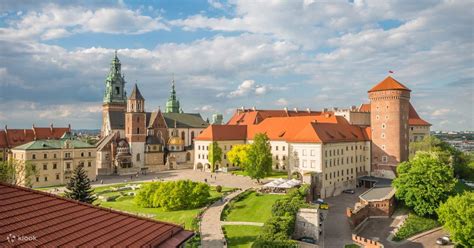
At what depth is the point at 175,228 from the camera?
46.7ft

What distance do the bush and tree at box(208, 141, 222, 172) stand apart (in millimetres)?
26577

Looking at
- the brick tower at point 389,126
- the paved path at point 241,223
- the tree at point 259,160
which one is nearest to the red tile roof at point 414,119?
the brick tower at point 389,126

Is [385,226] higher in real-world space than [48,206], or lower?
lower

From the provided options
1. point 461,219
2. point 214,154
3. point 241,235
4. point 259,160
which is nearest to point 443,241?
point 461,219

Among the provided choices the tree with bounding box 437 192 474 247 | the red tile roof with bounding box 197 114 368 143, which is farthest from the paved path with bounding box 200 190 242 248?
the tree with bounding box 437 192 474 247

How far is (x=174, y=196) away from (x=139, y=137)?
4506 cm

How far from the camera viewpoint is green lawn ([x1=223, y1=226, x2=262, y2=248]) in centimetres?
3487

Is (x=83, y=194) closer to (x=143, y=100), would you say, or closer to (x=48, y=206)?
(x=48, y=206)

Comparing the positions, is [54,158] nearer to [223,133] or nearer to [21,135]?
[21,135]

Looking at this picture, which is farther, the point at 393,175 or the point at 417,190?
the point at 393,175

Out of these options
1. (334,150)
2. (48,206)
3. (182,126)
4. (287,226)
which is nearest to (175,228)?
(48,206)

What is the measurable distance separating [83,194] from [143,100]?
51.2m

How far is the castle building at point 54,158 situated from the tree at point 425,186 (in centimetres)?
5813

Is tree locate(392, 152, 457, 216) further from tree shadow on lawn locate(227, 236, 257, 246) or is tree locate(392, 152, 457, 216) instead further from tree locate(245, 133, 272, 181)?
tree shadow on lawn locate(227, 236, 257, 246)
